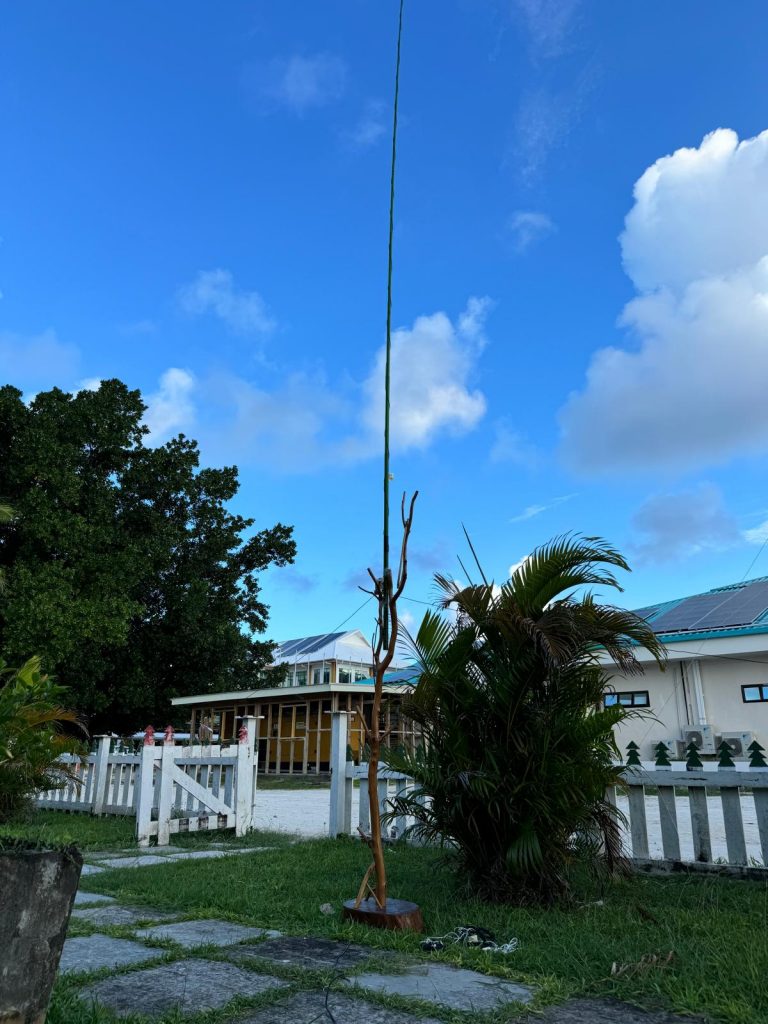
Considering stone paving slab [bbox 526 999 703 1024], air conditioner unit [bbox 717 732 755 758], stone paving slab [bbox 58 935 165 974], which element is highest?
air conditioner unit [bbox 717 732 755 758]

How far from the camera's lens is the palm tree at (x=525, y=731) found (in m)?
4.07

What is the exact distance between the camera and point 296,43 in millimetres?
8141

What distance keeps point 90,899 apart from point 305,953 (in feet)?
6.71

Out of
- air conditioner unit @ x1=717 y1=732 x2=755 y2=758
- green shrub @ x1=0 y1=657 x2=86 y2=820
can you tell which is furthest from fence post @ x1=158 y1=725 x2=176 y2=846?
air conditioner unit @ x1=717 y1=732 x2=755 y2=758

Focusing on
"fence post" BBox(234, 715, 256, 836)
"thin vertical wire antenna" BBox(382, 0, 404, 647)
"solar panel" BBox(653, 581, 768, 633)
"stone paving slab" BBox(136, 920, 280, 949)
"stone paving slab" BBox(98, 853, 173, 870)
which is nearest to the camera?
"stone paving slab" BBox(136, 920, 280, 949)

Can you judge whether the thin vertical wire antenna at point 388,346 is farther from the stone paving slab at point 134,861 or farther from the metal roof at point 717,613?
the metal roof at point 717,613

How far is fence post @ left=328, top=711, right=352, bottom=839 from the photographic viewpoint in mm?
7375

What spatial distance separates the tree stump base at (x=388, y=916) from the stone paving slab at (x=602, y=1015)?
1.18m

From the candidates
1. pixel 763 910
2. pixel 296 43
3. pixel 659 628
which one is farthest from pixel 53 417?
Answer: pixel 763 910

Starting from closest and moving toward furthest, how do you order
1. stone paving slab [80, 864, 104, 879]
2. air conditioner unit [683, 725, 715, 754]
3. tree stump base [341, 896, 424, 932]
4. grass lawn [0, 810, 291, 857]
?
1. tree stump base [341, 896, 424, 932]
2. stone paving slab [80, 864, 104, 879]
3. grass lawn [0, 810, 291, 857]
4. air conditioner unit [683, 725, 715, 754]

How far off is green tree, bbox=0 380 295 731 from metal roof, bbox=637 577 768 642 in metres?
13.7

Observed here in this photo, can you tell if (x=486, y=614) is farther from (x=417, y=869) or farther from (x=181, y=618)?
(x=181, y=618)

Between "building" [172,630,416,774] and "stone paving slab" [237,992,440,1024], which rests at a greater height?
"building" [172,630,416,774]

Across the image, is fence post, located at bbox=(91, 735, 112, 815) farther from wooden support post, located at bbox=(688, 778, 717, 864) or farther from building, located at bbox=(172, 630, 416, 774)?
building, located at bbox=(172, 630, 416, 774)
